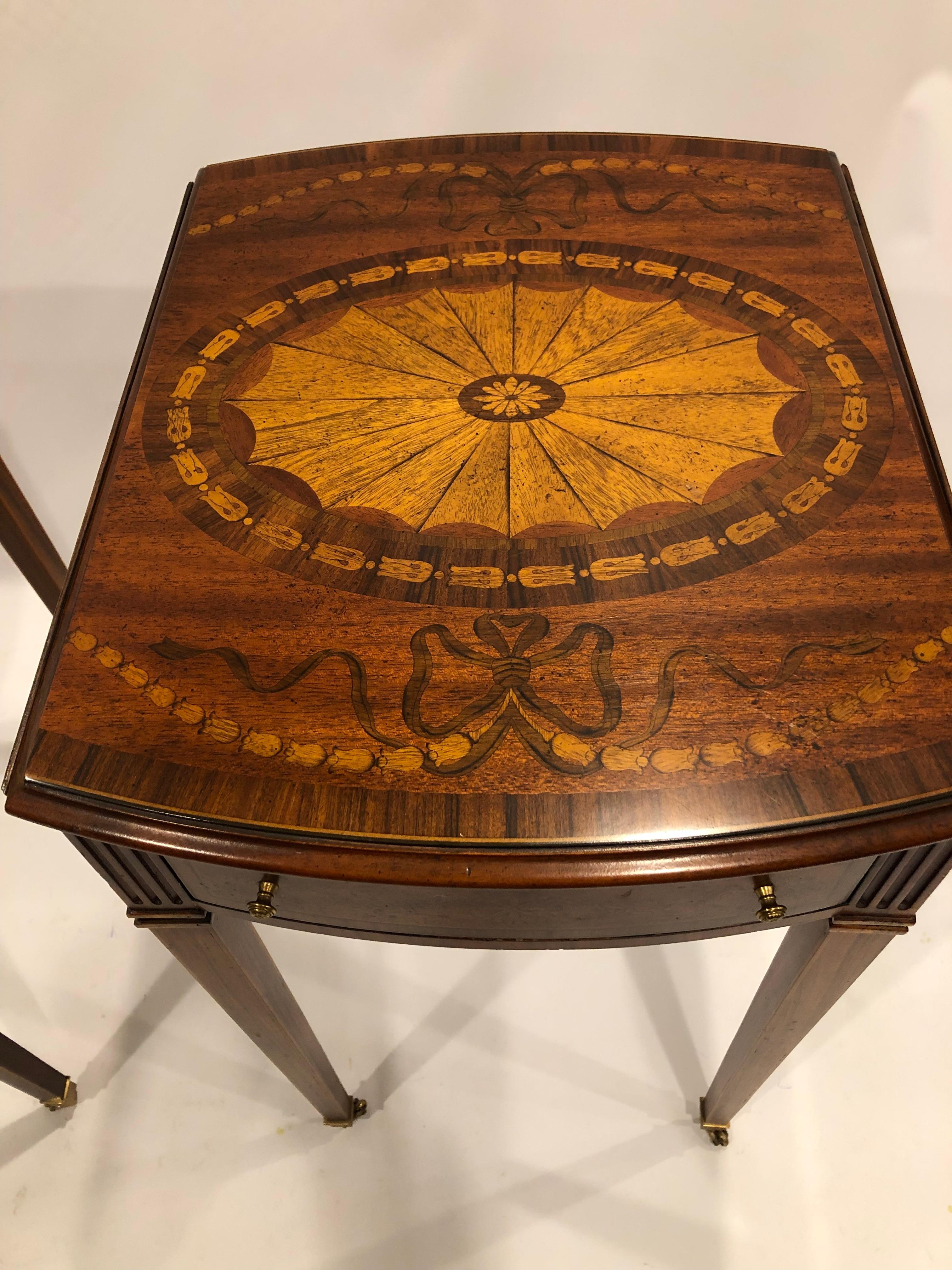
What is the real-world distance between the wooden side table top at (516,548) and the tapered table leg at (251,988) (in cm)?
22

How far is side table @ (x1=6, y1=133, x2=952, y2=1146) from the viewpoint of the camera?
69 cm

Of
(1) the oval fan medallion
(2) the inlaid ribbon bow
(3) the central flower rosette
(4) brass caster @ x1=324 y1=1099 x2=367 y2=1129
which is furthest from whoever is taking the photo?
(4) brass caster @ x1=324 y1=1099 x2=367 y2=1129

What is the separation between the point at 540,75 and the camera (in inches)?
66.2

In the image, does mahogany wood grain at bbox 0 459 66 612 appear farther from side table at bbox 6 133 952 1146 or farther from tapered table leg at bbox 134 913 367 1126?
tapered table leg at bbox 134 913 367 1126

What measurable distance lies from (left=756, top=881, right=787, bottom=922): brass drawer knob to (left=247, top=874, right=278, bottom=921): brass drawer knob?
0.37 meters

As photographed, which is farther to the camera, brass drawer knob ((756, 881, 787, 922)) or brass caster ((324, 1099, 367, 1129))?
brass caster ((324, 1099, 367, 1129))

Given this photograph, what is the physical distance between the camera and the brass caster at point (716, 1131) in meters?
1.26

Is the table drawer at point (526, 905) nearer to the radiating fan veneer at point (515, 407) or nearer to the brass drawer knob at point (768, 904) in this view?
the brass drawer knob at point (768, 904)

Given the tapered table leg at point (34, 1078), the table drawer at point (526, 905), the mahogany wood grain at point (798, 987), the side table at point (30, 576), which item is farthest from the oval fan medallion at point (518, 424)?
the tapered table leg at point (34, 1078)

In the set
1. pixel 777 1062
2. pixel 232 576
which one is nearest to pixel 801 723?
pixel 232 576

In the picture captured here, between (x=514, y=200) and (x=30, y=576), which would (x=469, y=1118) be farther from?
(x=514, y=200)

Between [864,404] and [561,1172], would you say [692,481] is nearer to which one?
[864,404]

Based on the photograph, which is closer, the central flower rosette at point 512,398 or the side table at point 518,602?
the side table at point 518,602

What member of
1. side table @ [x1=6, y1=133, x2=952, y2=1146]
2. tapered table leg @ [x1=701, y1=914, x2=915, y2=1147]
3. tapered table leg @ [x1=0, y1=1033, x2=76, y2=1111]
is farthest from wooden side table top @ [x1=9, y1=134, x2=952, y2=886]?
tapered table leg @ [x1=0, y1=1033, x2=76, y2=1111]
